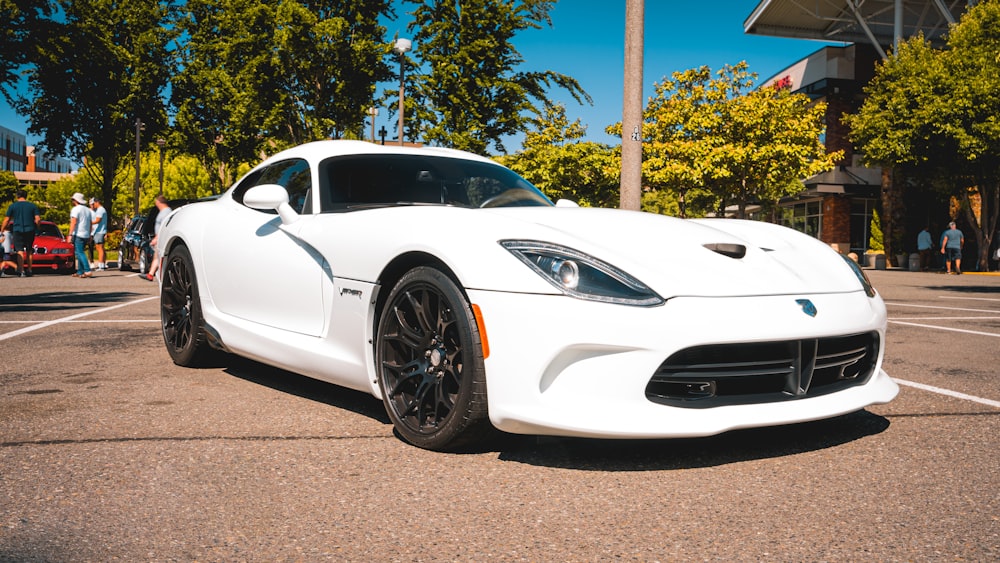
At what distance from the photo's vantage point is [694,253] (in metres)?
3.32

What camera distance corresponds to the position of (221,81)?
27.0 meters

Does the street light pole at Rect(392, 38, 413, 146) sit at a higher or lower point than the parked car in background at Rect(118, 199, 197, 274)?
higher

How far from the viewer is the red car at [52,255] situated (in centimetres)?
1906

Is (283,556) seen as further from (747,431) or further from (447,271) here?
(747,431)

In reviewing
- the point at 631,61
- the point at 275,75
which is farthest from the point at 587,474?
the point at 275,75

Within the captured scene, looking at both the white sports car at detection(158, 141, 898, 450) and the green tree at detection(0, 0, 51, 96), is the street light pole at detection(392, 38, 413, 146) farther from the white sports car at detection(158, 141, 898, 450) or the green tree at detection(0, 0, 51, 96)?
the white sports car at detection(158, 141, 898, 450)

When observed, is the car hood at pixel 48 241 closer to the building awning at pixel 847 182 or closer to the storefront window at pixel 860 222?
the building awning at pixel 847 182

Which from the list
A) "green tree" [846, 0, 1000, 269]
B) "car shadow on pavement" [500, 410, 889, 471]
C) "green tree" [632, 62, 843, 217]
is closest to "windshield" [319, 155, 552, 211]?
"car shadow on pavement" [500, 410, 889, 471]

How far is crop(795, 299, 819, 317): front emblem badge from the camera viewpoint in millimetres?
3162

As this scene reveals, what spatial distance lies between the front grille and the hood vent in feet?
1.56

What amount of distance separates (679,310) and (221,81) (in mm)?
26593

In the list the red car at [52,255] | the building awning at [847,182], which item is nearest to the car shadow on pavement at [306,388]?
the red car at [52,255]

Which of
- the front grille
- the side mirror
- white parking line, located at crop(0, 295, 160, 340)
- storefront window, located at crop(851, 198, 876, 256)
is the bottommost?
white parking line, located at crop(0, 295, 160, 340)

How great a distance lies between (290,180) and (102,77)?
2915 centimetres
